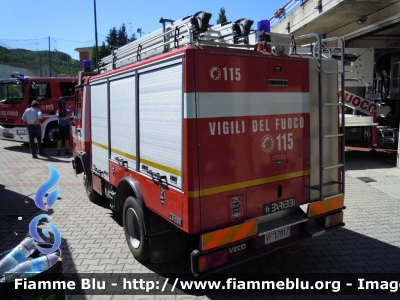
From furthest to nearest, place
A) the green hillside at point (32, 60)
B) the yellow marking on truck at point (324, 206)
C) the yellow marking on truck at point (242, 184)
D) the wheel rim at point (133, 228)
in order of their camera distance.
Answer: the green hillside at point (32, 60)
the wheel rim at point (133, 228)
the yellow marking on truck at point (324, 206)
the yellow marking on truck at point (242, 184)

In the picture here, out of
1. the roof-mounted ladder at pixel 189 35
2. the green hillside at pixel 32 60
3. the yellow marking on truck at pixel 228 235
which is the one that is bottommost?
the yellow marking on truck at pixel 228 235

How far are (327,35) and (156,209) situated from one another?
13105mm

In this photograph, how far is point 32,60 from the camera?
47.8 meters

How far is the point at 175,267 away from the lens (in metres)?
4.29

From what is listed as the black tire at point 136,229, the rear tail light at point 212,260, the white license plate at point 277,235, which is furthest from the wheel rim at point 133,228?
the white license plate at point 277,235

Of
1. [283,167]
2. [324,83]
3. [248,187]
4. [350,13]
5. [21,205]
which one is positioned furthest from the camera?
[350,13]

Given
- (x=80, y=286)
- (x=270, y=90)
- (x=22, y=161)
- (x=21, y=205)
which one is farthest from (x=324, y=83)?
(x=22, y=161)

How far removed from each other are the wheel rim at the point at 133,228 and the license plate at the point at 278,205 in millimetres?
1655

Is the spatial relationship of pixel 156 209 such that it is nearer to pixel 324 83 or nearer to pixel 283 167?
pixel 283 167

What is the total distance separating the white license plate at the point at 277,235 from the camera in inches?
146

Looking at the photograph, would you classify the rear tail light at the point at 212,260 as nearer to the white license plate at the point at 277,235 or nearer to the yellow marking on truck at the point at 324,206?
the white license plate at the point at 277,235

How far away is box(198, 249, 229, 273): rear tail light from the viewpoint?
3211 millimetres

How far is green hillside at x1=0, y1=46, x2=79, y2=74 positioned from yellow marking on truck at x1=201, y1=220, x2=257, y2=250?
153ft

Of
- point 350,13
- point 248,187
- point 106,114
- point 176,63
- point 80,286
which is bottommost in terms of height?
point 80,286
